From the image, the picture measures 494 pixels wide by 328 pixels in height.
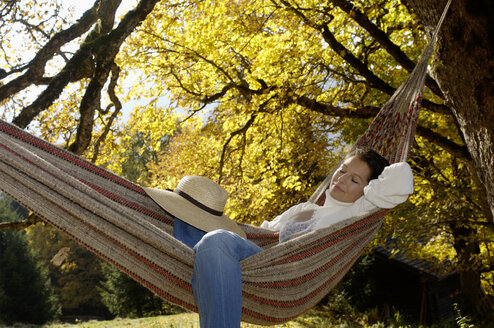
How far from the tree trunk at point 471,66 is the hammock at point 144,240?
3.34ft

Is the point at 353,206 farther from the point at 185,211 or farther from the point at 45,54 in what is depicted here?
the point at 45,54

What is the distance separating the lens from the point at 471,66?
2.37 m

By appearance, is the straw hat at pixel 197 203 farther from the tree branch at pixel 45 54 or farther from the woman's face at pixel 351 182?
the tree branch at pixel 45 54

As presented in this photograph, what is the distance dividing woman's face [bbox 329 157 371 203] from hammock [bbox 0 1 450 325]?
165 mm

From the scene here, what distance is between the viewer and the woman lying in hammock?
1.28 meters

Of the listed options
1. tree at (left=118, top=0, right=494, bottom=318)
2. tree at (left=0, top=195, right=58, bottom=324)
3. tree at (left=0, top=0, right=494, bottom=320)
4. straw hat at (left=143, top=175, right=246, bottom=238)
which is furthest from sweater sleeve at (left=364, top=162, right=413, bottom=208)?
tree at (left=0, top=195, right=58, bottom=324)

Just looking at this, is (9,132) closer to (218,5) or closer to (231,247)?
(231,247)

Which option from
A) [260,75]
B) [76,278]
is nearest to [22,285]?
[76,278]

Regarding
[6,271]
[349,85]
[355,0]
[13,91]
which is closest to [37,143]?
[13,91]

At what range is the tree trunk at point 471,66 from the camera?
2314 millimetres

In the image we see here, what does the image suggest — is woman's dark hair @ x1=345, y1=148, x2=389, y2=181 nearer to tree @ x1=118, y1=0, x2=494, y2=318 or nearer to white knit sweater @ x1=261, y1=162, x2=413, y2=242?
white knit sweater @ x1=261, y1=162, x2=413, y2=242

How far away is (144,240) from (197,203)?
1.36 ft

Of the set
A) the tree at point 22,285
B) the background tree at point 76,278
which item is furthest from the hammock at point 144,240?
the background tree at point 76,278

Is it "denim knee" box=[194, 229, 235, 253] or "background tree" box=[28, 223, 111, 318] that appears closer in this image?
"denim knee" box=[194, 229, 235, 253]
